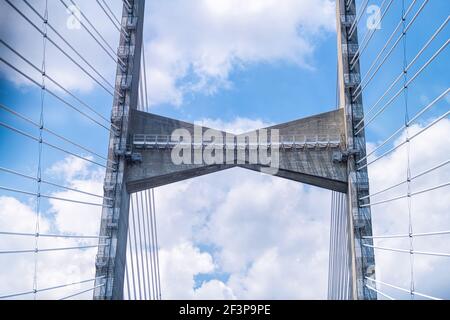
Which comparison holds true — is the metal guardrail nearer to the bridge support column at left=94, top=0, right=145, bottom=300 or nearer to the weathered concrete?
the weathered concrete

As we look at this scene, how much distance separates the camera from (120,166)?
19844mm

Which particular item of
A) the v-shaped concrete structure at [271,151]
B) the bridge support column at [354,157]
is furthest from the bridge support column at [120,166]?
the bridge support column at [354,157]

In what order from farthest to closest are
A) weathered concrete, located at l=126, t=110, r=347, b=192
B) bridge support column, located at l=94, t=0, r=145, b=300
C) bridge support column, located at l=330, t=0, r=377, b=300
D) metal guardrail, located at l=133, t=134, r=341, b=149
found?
metal guardrail, located at l=133, t=134, r=341, b=149, weathered concrete, located at l=126, t=110, r=347, b=192, bridge support column, located at l=94, t=0, r=145, b=300, bridge support column, located at l=330, t=0, r=377, b=300

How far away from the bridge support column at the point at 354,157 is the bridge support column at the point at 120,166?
814cm

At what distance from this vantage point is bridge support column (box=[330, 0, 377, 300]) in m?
18.2

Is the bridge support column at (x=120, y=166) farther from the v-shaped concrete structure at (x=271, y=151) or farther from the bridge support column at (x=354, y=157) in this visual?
the bridge support column at (x=354, y=157)

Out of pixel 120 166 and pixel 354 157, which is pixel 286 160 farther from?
pixel 120 166

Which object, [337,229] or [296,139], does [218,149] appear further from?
[337,229]

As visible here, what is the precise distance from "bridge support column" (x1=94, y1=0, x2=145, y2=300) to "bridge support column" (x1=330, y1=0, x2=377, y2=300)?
8.14 metres

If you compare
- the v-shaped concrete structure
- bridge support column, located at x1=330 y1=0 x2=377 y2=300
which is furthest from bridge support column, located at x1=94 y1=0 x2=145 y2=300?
bridge support column, located at x1=330 y1=0 x2=377 y2=300

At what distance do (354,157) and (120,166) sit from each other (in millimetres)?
8801
